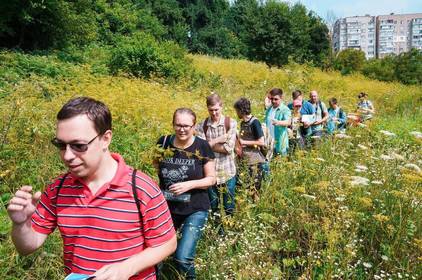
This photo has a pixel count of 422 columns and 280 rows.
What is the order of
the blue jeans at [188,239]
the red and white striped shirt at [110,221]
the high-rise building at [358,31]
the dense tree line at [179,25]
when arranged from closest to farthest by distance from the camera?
the red and white striped shirt at [110,221], the blue jeans at [188,239], the dense tree line at [179,25], the high-rise building at [358,31]

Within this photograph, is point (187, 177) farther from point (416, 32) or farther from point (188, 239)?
point (416, 32)

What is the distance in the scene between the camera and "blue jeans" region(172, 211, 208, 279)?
10.3 feet

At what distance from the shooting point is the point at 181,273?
3164 millimetres

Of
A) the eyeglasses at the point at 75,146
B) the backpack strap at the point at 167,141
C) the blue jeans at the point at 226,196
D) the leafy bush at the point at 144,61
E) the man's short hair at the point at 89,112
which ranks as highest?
the leafy bush at the point at 144,61

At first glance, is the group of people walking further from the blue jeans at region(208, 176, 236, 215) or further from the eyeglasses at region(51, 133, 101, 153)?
the blue jeans at region(208, 176, 236, 215)

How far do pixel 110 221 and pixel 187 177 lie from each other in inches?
66.5

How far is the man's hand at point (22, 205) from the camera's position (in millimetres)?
1668

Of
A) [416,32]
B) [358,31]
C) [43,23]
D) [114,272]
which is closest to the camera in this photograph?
[114,272]

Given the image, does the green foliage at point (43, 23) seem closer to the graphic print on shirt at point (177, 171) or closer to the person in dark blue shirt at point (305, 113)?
the person in dark blue shirt at point (305, 113)

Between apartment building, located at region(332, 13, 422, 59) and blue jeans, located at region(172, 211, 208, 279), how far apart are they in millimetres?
109472

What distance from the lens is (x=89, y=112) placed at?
1757 mm

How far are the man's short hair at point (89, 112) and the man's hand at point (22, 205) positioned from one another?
344mm

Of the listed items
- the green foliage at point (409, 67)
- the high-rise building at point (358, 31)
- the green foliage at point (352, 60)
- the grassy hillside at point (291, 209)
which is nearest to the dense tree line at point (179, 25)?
the green foliage at point (352, 60)

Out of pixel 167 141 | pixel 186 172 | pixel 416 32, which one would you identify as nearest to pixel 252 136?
pixel 167 141
